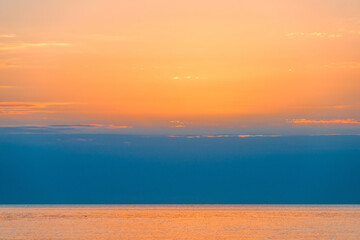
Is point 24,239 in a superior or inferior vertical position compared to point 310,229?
superior

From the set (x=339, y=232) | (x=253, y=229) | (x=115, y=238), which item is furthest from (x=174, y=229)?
(x=339, y=232)

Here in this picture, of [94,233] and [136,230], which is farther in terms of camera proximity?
[136,230]

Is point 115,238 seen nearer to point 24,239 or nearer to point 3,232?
point 24,239

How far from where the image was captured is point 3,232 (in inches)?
3738

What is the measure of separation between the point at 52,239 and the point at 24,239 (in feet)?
12.6

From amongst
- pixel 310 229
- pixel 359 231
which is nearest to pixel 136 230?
pixel 310 229

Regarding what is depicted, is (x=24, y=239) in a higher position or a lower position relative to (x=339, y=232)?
higher

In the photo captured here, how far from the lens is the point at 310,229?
10406 cm

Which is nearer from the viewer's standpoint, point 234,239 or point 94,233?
point 234,239

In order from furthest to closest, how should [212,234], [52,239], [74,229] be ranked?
[74,229] < [212,234] < [52,239]

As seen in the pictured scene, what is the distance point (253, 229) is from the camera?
104 m

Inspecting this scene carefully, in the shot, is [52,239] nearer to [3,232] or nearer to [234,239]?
[3,232]

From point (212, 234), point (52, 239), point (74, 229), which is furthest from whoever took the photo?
point (74, 229)

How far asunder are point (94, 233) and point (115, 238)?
933 centimetres
